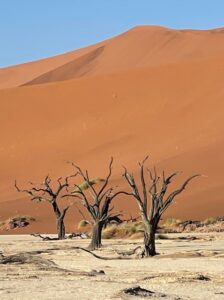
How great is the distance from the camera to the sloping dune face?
153 feet

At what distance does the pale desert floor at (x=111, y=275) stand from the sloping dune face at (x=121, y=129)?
754 inches

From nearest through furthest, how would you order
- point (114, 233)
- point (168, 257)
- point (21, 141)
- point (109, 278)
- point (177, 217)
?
1. point (109, 278)
2. point (168, 257)
3. point (114, 233)
4. point (177, 217)
5. point (21, 141)

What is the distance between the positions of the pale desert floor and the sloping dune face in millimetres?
19146

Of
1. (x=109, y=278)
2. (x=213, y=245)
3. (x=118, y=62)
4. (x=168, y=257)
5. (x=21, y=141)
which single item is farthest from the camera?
(x=118, y=62)

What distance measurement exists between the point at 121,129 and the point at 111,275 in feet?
161

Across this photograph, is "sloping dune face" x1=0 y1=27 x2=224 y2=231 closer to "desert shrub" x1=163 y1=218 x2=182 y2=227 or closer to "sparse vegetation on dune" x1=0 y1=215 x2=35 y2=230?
"sparse vegetation on dune" x1=0 y1=215 x2=35 y2=230

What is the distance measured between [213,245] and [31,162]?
37.9 metres

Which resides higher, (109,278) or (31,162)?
(31,162)

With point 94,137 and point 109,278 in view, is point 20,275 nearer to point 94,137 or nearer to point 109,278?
point 109,278

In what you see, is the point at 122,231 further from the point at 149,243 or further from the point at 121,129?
the point at 121,129

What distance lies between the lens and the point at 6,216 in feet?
146

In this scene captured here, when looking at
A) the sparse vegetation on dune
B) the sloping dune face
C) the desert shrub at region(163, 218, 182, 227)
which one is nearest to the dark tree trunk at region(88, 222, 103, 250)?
the desert shrub at region(163, 218, 182, 227)

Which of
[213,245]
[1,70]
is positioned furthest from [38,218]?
[1,70]

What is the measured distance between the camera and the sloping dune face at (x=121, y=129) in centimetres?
4674
